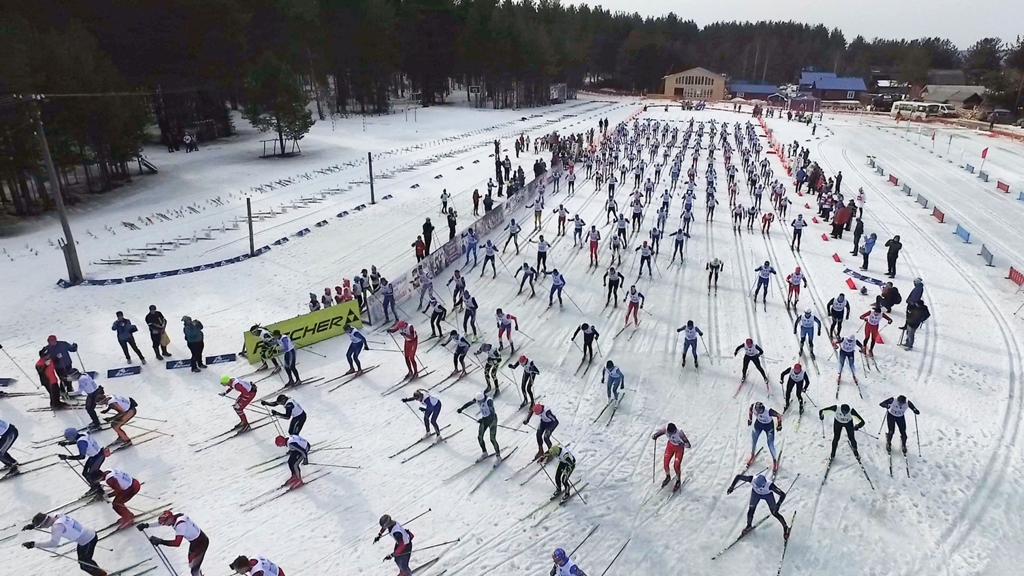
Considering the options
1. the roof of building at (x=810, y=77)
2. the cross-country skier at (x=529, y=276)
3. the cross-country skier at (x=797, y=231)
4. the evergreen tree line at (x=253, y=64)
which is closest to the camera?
the cross-country skier at (x=529, y=276)

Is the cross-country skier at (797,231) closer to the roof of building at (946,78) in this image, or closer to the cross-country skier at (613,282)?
the cross-country skier at (613,282)

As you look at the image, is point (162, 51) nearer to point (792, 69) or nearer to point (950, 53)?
point (792, 69)

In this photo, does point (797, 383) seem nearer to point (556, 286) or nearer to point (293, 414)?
point (556, 286)

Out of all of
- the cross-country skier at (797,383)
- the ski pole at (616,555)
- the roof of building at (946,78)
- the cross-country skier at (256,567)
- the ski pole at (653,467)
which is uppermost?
the roof of building at (946,78)

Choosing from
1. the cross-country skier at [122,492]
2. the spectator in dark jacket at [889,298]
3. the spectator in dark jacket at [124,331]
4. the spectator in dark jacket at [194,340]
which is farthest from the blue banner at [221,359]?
the spectator in dark jacket at [889,298]

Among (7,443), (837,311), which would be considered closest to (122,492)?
(7,443)

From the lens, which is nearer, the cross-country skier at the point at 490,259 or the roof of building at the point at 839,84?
the cross-country skier at the point at 490,259

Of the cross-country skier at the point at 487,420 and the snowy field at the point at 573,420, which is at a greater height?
the cross-country skier at the point at 487,420
